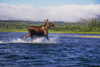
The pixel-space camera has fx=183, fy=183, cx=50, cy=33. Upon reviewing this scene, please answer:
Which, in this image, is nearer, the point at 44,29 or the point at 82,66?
the point at 82,66

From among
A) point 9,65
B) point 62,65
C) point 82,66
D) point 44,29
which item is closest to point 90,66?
point 82,66

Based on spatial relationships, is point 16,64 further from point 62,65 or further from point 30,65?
point 62,65

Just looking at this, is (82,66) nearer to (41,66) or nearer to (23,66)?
(41,66)

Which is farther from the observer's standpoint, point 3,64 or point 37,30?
point 37,30

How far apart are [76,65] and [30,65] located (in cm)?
303

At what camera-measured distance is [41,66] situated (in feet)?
38.4

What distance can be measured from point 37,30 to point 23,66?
657 inches

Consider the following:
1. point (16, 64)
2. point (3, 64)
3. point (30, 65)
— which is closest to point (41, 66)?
point (30, 65)

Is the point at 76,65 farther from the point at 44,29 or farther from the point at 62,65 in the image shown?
the point at 44,29

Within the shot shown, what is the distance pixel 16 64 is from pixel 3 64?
2.81 ft

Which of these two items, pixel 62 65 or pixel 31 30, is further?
pixel 31 30

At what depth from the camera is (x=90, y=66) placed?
39.5 ft

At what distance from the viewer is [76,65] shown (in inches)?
478

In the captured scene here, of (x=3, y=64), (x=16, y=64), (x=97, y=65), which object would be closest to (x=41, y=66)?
(x=16, y=64)
